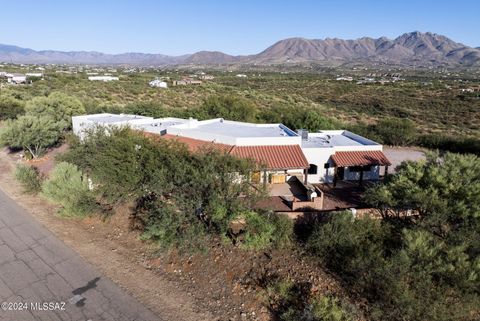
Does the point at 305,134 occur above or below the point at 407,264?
above

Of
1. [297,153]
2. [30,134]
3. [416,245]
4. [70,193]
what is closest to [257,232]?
[416,245]

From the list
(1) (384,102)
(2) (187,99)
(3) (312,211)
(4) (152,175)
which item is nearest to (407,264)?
(3) (312,211)

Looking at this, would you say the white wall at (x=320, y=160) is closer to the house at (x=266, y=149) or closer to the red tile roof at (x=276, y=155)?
the house at (x=266, y=149)

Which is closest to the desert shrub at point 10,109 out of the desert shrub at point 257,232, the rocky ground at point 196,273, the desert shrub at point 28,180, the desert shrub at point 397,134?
the desert shrub at point 28,180

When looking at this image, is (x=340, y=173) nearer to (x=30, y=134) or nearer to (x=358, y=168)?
(x=358, y=168)

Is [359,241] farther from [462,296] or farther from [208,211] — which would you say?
[208,211]

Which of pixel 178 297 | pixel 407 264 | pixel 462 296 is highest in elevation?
pixel 407 264
